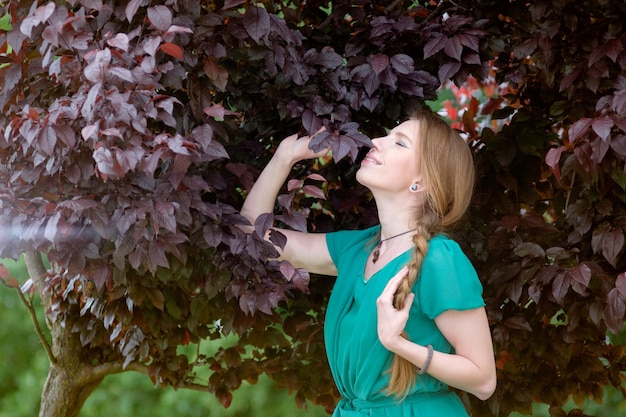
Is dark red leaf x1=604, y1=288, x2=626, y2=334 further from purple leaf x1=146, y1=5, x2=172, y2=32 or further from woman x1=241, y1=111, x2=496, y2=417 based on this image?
purple leaf x1=146, y1=5, x2=172, y2=32

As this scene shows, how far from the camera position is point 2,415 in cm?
491

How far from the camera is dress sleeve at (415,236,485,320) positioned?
185 centimetres

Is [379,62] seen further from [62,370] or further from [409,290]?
[62,370]

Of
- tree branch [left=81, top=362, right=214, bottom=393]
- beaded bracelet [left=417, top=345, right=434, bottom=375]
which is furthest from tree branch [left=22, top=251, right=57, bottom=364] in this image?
beaded bracelet [left=417, top=345, right=434, bottom=375]

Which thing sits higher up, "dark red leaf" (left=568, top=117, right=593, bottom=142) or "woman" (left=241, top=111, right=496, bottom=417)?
"dark red leaf" (left=568, top=117, right=593, bottom=142)

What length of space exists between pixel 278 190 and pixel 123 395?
3013 millimetres

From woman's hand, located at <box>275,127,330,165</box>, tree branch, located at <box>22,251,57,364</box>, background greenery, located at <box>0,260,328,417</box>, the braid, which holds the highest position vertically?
woman's hand, located at <box>275,127,330,165</box>

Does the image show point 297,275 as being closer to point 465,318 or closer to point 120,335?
point 465,318

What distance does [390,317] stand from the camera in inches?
70.5

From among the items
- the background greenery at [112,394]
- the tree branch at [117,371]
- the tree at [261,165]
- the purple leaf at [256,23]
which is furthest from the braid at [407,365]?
the background greenery at [112,394]

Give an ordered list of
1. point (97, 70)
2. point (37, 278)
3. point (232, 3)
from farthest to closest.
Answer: point (37, 278), point (232, 3), point (97, 70)

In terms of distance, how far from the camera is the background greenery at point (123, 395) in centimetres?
452

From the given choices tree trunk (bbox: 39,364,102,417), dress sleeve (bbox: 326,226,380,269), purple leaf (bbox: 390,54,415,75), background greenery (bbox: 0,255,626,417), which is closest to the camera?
purple leaf (bbox: 390,54,415,75)

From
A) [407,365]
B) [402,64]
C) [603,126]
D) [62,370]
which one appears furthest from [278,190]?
[62,370]
